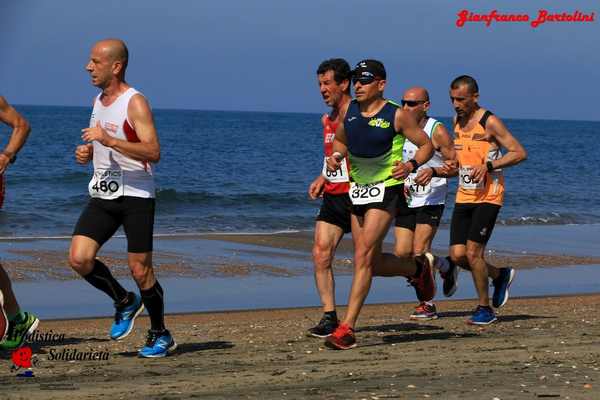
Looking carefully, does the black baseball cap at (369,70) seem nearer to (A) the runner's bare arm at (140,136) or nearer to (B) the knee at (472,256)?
(A) the runner's bare arm at (140,136)

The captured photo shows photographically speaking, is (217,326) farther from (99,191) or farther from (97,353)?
(99,191)

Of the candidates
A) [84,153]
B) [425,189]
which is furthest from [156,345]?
[425,189]

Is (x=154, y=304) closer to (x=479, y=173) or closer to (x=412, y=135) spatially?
(x=412, y=135)

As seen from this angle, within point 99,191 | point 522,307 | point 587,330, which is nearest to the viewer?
point 99,191

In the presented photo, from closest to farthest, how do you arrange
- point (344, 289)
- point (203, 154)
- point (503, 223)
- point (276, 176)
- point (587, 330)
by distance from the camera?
point (587, 330) < point (344, 289) < point (503, 223) < point (276, 176) < point (203, 154)

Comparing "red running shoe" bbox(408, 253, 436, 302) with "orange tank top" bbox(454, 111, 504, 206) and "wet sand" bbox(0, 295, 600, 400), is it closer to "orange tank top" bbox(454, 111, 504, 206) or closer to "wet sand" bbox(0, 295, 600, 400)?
"wet sand" bbox(0, 295, 600, 400)

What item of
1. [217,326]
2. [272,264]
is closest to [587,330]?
[217,326]

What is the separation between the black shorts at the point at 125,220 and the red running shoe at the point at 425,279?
294 centimetres

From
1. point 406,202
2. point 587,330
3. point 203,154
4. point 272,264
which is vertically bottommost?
point 203,154

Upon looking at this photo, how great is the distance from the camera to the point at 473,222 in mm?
9930

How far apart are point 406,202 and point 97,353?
3.29m

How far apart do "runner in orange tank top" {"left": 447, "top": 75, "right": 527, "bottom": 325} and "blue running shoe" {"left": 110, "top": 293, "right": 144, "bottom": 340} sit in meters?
2.94

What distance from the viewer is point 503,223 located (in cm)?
2453

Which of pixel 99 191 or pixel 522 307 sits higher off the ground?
pixel 99 191
